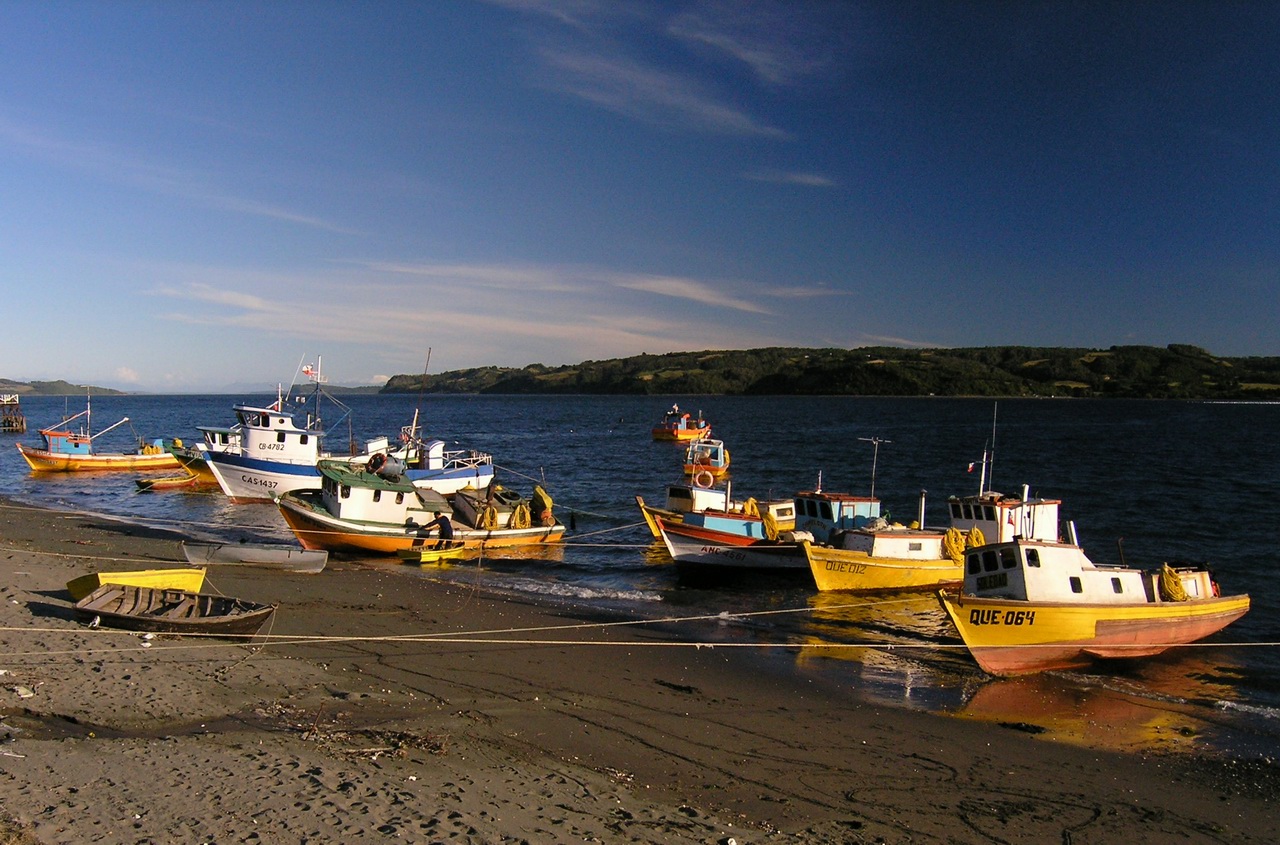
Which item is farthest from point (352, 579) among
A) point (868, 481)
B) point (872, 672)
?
point (868, 481)

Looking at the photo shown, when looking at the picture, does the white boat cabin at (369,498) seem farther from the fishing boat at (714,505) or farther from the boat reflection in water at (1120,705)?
the boat reflection in water at (1120,705)

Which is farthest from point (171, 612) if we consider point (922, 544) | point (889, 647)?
point (922, 544)

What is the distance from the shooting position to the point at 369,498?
2861 cm

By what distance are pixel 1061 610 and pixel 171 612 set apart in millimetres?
18943

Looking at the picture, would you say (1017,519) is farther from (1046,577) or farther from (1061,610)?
(1061,610)

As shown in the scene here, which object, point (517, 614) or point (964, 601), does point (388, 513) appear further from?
point (964, 601)

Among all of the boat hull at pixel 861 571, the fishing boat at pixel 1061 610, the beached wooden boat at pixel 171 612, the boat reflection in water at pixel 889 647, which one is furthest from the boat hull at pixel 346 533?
the fishing boat at pixel 1061 610

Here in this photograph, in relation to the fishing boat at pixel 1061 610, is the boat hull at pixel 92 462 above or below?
below

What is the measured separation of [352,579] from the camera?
23.9 m

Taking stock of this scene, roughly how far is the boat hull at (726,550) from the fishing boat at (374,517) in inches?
259

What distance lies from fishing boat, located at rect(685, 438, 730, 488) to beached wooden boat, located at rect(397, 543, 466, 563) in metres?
9.92

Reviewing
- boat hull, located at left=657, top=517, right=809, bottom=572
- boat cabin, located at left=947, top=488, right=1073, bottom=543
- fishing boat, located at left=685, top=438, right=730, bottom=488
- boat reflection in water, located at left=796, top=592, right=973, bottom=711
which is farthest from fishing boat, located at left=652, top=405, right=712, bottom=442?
boat reflection in water, located at left=796, top=592, right=973, bottom=711

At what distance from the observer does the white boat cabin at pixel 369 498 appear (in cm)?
2825

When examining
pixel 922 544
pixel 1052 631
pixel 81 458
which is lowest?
pixel 81 458
